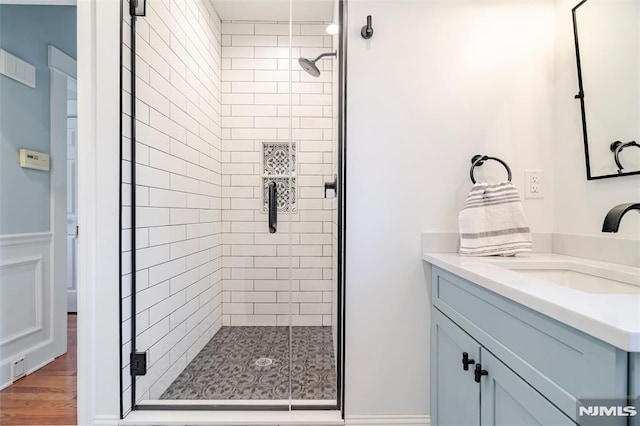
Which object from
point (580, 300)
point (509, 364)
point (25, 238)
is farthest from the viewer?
point (25, 238)

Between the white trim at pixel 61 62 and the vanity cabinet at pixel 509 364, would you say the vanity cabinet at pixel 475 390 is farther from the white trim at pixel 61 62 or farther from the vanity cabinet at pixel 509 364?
the white trim at pixel 61 62

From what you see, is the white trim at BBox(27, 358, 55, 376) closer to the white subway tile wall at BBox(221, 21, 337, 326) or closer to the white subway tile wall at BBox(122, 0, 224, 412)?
the white subway tile wall at BBox(122, 0, 224, 412)

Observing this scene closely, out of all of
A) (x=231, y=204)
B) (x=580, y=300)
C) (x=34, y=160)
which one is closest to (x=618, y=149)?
(x=580, y=300)

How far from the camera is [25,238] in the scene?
2.05 metres

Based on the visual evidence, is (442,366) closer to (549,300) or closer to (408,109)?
(549,300)

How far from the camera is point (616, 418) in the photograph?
Result: 1.73 ft

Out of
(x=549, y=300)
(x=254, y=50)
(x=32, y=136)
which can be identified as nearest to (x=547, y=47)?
(x=549, y=300)

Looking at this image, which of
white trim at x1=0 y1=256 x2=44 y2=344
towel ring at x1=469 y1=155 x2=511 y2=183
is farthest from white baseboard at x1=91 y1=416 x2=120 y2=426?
towel ring at x1=469 y1=155 x2=511 y2=183

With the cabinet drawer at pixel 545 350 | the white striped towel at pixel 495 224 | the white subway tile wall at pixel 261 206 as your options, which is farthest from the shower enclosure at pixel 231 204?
the cabinet drawer at pixel 545 350

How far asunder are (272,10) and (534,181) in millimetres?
2204

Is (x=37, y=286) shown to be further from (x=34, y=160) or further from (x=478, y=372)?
(x=478, y=372)

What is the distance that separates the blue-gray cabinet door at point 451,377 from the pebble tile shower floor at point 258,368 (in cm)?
55

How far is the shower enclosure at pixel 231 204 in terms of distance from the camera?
60.3 inches

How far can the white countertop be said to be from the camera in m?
0.51
